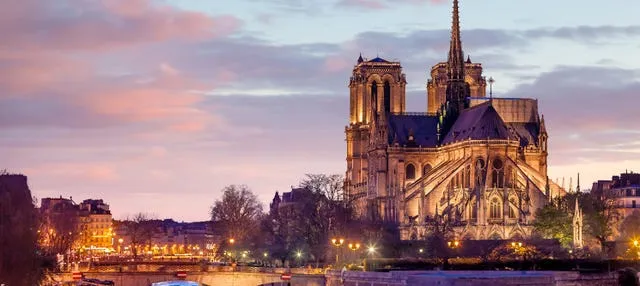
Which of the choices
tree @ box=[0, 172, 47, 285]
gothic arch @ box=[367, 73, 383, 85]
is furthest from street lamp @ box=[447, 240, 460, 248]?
tree @ box=[0, 172, 47, 285]

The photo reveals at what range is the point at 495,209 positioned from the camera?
140 metres

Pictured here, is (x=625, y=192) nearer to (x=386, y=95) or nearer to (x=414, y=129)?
(x=414, y=129)

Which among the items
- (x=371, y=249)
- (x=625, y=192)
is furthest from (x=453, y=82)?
(x=371, y=249)

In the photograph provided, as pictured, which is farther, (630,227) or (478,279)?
(630,227)

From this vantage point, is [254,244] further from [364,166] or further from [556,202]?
[556,202]

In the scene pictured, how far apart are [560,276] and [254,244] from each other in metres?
87.5

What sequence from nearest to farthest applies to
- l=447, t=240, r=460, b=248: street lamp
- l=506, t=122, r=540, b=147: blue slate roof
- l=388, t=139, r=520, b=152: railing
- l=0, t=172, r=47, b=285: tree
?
1. l=0, t=172, r=47, b=285: tree
2. l=447, t=240, r=460, b=248: street lamp
3. l=388, t=139, r=520, b=152: railing
4. l=506, t=122, r=540, b=147: blue slate roof

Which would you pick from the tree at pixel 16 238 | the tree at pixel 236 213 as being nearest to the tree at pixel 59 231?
the tree at pixel 236 213

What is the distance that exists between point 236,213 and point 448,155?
126 ft

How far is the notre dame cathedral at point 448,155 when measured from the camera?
140625 millimetres

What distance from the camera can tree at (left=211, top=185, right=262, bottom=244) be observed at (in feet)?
583

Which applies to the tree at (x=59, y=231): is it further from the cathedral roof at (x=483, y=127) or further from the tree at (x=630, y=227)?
the tree at (x=630, y=227)

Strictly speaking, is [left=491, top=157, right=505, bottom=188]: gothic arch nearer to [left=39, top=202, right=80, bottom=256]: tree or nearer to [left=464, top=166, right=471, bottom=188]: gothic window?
[left=464, top=166, right=471, bottom=188]: gothic window

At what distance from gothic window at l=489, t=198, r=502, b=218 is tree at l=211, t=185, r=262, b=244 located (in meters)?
42.0
